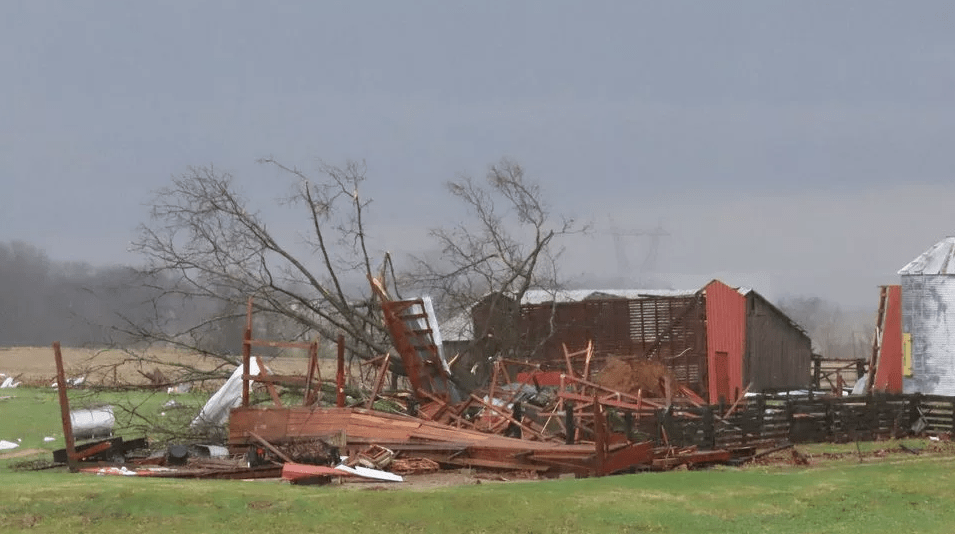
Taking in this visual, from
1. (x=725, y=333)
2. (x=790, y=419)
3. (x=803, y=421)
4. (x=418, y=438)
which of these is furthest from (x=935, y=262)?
(x=418, y=438)

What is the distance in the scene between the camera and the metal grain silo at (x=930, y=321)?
109 ft

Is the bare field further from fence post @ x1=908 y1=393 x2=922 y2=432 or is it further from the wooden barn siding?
fence post @ x1=908 y1=393 x2=922 y2=432

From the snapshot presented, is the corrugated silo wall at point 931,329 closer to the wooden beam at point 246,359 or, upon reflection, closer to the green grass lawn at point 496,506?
the green grass lawn at point 496,506

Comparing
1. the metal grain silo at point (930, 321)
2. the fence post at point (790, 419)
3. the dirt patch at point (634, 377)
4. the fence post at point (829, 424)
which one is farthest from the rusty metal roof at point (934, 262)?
the fence post at point (790, 419)

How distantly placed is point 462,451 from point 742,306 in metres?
24.3

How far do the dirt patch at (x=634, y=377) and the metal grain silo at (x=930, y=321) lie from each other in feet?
30.2

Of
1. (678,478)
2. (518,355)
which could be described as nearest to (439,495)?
(678,478)

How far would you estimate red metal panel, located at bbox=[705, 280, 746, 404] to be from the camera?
133ft

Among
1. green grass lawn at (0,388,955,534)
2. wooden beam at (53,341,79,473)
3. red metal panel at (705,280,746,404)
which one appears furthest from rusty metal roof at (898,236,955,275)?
wooden beam at (53,341,79,473)

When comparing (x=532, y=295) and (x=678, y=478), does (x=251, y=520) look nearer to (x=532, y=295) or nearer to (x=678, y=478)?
(x=678, y=478)

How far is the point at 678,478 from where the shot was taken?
17.5 meters

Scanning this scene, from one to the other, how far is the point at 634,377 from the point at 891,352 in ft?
42.1

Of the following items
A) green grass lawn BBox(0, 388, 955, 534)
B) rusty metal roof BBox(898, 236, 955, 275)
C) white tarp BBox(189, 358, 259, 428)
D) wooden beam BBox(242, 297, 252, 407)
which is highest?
rusty metal roof BBox(898, 236, 955, 275)

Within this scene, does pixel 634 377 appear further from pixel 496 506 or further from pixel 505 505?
pixel 496 506
